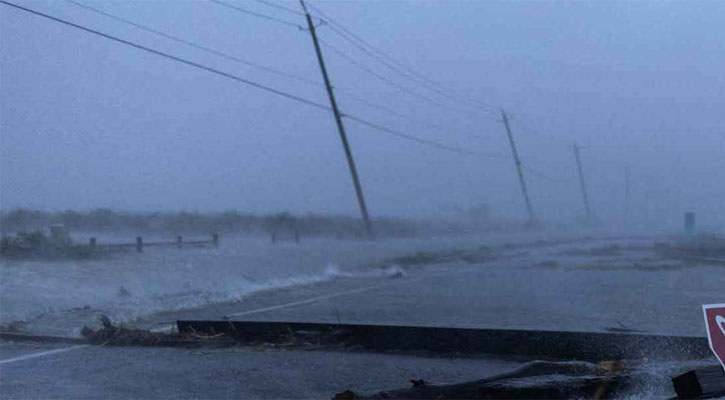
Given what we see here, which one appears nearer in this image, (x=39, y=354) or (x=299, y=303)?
(x=39, y=354)

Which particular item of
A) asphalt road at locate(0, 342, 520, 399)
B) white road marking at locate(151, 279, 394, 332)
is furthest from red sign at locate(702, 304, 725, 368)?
white road marking at locate(151, 279, 394, 332)

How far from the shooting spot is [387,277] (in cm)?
3033

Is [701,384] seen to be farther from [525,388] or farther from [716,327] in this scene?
[525,388]

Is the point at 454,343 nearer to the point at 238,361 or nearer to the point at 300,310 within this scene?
the point at 238,361

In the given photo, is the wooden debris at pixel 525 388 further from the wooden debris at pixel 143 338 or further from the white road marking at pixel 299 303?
the white road marking at pixel 299 303

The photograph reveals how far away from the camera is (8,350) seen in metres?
13.5

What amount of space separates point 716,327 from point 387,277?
24809 mm

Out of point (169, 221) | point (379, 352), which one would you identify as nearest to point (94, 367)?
point (379, 352)

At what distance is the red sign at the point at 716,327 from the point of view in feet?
18.2

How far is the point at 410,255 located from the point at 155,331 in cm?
2553

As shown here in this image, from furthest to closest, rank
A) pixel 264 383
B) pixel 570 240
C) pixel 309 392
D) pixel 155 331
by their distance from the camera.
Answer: pixel 570 240 < pixel 155 331 < pixel 264 383 < pixel 309 392

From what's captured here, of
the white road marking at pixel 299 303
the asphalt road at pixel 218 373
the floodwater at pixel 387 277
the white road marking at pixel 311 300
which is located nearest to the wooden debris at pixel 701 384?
the asphalt road at pixel 218 373

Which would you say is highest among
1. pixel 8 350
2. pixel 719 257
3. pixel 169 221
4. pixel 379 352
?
pixel 169 221

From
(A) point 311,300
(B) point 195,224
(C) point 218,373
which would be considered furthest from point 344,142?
(C) point 218,373
